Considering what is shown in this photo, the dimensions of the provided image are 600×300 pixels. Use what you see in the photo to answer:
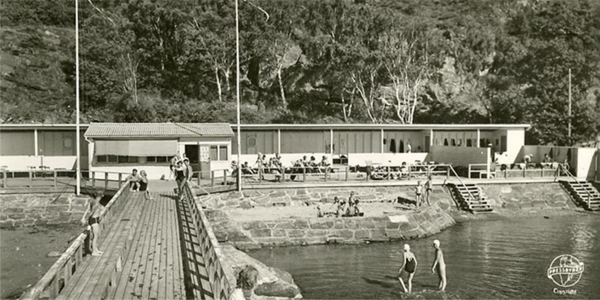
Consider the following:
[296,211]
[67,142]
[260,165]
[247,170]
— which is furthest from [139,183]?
[67,142]

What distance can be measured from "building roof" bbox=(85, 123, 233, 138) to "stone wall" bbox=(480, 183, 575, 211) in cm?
1690

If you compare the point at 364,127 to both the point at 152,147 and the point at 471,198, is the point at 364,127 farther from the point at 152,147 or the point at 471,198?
the point at 152,147

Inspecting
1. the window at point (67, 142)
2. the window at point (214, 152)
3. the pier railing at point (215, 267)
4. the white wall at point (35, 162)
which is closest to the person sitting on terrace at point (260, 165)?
the window at point (214, 152)

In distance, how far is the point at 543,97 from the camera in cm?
5309

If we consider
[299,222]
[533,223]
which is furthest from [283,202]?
[533,223]

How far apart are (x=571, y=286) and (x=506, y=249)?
19.0 ft

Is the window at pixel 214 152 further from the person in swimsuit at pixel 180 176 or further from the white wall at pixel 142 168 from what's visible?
the person in swimsuit at pixel 180 176

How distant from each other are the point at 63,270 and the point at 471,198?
27.2 metres

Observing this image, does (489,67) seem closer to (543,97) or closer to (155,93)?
(543,97)

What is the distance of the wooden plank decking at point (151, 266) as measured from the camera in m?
11.9

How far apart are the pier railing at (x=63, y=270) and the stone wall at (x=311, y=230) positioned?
7.89 meters

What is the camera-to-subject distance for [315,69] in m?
63.1

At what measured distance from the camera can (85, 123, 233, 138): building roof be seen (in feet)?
113

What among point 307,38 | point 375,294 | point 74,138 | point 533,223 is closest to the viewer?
point 375,294
